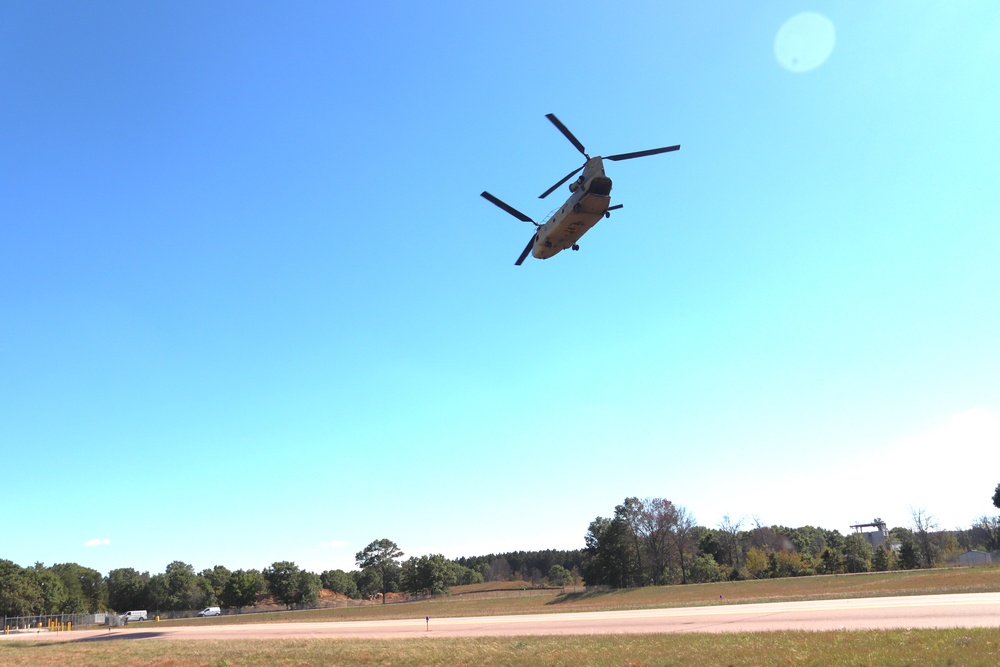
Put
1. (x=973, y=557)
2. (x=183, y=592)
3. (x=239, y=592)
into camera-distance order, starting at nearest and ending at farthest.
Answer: (x=973, y=557) → (x=239, y=592) → (x=183, y=592)

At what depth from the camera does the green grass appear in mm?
19172

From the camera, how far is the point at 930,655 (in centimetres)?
1823

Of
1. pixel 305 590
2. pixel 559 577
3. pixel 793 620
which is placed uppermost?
pixel 793 620

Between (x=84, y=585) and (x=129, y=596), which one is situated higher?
(x=84, y=585)

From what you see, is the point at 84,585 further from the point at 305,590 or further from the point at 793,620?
the point at 793,620

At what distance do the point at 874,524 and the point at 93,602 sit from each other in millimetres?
231879

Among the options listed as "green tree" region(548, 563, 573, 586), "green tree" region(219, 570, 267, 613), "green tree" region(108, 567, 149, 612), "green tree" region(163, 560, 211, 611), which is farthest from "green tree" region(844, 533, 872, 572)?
"green tree" region(108, 567, 149, 612)

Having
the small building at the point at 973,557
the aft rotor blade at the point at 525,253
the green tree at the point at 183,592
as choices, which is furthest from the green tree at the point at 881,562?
the green tree at the point at 183,592

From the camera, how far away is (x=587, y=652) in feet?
82.4

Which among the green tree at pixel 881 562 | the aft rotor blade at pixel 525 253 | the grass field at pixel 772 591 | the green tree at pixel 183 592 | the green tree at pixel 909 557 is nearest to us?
the aft rotor blade at pixel 525 253

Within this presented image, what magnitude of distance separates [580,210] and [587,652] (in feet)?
63.0

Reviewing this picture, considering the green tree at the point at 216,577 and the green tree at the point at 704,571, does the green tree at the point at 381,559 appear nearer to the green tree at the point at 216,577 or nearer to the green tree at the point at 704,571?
the green tree at the point at 216,577

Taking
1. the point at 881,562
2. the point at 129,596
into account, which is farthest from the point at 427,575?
the point at 881,562

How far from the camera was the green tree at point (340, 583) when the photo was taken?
17200cm
